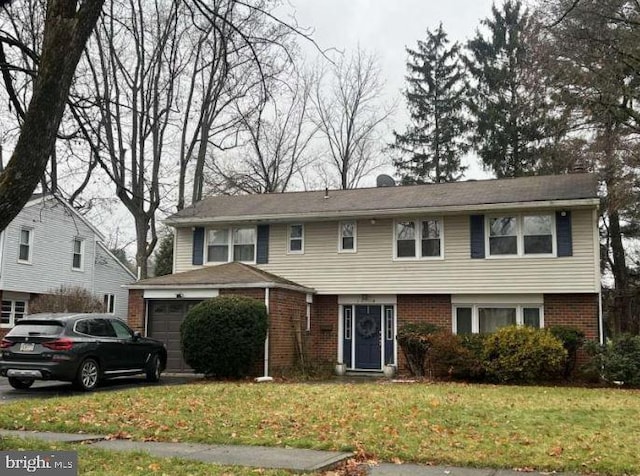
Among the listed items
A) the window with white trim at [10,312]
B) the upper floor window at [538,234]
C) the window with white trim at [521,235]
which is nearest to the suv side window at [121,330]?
the window with white trim at [521,235]

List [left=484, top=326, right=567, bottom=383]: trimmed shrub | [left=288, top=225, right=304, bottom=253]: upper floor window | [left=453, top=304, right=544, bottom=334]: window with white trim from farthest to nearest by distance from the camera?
[left=288, top=225, right=304, bottom=253]: upper floor window, [left=453, top=304, right=544, bottom=334]: window with white trim, [left=484, top=326, right=567, bottom=383]: trimmed shrub

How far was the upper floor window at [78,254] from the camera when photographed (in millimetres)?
31688

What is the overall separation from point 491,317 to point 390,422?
11069 millimetres

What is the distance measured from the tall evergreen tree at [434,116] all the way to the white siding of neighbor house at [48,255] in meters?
17.8

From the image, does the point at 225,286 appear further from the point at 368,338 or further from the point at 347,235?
the point at 368,338

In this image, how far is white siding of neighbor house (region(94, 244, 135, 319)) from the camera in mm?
33500

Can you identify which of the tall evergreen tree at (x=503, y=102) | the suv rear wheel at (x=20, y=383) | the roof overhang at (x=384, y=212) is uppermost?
the tall evergreen tree at (x=503, y=102)

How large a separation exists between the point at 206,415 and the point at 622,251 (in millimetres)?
25718

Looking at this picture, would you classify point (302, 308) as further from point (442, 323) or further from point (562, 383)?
point (562, 383)

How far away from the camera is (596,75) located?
19312mm

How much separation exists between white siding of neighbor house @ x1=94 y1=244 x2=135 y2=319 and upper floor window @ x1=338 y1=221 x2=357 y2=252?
15818 millimetres

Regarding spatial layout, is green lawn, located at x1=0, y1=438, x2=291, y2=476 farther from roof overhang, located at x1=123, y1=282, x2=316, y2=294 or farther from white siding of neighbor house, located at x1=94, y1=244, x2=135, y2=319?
white siding of neighbor house, located at x1=94, y1=244, x2=135, y2=319

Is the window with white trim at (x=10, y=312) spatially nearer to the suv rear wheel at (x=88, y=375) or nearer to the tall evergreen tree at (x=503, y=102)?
the suv rear wheel at (x=88, y=375)

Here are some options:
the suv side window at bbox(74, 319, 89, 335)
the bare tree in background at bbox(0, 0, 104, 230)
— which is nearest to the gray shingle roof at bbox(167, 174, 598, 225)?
the suv side window at bbox(74, 319, 89, 335)
